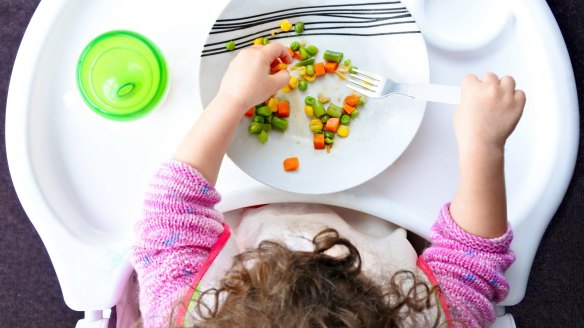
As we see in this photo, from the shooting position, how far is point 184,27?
0.69m

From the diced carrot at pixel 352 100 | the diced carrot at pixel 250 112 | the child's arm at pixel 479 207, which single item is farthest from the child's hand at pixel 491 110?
the diced carrot at pixel 250 112

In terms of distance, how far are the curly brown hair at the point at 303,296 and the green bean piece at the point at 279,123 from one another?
0.54 feet

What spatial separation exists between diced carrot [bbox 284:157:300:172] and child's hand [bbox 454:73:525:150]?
19 cm

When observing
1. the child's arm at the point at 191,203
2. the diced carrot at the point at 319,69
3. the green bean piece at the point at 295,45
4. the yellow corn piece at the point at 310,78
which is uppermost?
the green bean piece at the point at 295,45

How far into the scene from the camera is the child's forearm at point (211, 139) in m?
0.62

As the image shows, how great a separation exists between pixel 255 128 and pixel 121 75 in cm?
17

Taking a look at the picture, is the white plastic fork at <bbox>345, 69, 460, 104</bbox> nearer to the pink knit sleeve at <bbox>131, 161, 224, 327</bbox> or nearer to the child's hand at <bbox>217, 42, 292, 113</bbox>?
the child's hand at <bbox>217, 42, 292, 113</bbox>

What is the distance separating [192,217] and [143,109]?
0.16 meters

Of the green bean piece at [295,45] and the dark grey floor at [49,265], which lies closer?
the green bean piece at [295,45]

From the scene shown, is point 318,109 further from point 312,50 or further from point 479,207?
point 479,207

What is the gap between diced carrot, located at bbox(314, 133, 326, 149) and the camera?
0.67m

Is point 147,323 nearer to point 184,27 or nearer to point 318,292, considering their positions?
point 318,292

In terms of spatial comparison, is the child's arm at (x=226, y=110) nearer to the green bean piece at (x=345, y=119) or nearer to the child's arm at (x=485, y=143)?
the green bean piece at (x=345, y=119)

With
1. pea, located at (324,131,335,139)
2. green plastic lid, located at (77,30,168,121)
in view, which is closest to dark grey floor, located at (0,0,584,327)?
green plastic lid, located at (77,30,168,121)
